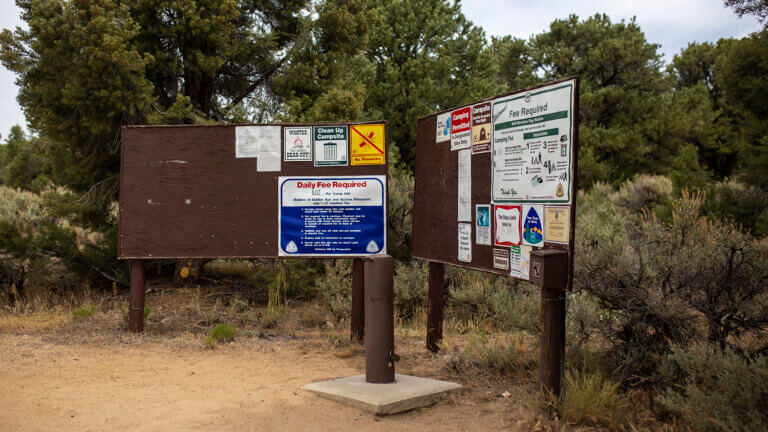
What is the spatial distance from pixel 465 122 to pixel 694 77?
37622 mm

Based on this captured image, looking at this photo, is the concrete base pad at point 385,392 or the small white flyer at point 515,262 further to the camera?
the small white flyer at point 515,262

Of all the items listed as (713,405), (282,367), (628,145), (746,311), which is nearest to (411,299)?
(282,367)

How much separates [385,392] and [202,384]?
170cm

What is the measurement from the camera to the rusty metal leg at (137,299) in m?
7.56

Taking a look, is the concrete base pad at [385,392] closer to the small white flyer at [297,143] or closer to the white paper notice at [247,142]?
the small white flyer at [297,143]

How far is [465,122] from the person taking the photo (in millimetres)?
5871

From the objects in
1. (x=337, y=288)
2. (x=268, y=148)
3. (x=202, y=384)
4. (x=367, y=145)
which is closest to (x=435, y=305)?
(x=367, y=145)

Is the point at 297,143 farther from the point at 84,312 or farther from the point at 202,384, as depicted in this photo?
the point at 84,312

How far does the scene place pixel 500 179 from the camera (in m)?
5.24

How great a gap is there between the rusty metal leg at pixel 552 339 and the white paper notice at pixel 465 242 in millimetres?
1244

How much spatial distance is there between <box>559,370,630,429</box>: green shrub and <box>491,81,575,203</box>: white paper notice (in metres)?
1.33

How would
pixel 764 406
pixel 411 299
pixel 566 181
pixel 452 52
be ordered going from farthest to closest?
pixel 452 52 → pixel 411 299 → pixel 566 181 → pixel 764 406

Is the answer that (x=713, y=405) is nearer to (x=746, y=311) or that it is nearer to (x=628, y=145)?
(x=746, y=311)

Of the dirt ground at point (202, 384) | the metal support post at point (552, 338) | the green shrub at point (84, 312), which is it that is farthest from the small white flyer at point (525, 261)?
the green shrub at point (84, 312)
